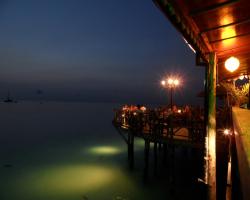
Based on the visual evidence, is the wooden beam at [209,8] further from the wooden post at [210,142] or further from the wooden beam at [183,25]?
the wooden post at [210,142]

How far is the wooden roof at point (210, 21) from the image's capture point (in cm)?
337

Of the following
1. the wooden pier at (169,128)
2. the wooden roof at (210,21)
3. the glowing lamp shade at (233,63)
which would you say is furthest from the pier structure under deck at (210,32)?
the wooden pier at (169,128)

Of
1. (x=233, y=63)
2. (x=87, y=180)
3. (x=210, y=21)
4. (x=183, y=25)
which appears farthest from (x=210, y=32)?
(x=87, y=180)

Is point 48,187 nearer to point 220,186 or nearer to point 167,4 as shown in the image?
point 220,186

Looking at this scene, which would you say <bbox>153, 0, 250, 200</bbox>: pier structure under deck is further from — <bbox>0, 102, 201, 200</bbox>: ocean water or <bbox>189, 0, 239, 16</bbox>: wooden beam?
<bbox>0, 102, 201, 200</bbox>: ocean water

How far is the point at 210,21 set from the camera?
13.6 ft

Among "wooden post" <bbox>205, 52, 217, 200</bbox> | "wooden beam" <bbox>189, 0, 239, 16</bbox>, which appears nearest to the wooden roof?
"wooden beam" <bbox>189, 0, 239, 16</bbox>

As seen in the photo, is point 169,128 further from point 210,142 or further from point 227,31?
point 227,31

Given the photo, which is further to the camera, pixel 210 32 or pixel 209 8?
pixel 210 32

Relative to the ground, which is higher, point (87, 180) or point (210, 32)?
point (210, 32)

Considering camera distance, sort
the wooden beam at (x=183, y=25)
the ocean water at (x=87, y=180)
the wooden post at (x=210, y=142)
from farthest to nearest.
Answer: the ocean water at (x=87, y=180) → the wooden post at (x=210, y=142) → the wooden beam at (x=183, y=25)

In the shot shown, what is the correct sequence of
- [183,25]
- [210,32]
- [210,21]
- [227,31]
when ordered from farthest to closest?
[227,31]
[210,32]
[210,21]
[183,25]

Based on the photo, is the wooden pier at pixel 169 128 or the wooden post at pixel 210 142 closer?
the wooden post at pixel 210 142

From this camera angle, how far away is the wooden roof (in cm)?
337
